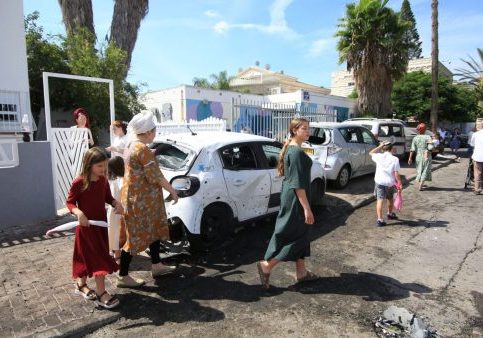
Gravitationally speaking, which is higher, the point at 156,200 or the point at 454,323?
the point at 156,200

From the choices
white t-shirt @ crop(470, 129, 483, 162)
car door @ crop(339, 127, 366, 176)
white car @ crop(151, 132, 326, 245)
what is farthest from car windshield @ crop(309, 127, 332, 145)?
white t-shirt @ crop(470, 129, 483, 162)

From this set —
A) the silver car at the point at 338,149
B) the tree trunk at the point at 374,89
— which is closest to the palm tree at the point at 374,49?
the tree trunk at the point at 374,89

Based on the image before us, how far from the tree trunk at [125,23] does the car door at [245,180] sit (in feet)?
37.6

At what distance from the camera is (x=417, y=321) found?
3242mm

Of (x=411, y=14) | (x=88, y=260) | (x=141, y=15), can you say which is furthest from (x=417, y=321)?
(x=411, y=14)

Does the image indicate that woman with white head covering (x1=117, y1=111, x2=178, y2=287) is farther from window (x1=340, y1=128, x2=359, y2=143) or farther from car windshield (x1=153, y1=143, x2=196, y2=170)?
window (x1=340, y1=128, x2=359, y2=143)

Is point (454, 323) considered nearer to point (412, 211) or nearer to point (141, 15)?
point (412, 211)

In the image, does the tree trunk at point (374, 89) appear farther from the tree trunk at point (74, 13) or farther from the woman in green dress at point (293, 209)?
the woman in green dress at point (293, 209)

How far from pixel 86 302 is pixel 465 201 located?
7.95 meters

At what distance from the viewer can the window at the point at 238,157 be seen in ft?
17.1

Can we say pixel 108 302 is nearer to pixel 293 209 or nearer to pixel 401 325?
pixel 293 209

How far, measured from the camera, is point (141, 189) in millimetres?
3852

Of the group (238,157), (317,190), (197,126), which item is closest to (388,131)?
(317,190)

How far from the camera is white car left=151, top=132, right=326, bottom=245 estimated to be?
15.3 feet
